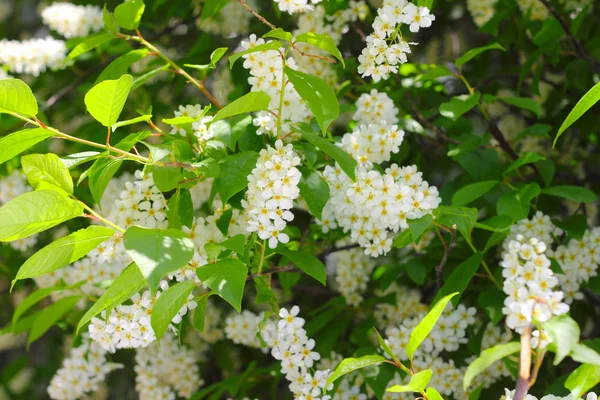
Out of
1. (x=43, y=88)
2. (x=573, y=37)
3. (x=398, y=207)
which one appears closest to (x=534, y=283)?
(x=398, y=207)

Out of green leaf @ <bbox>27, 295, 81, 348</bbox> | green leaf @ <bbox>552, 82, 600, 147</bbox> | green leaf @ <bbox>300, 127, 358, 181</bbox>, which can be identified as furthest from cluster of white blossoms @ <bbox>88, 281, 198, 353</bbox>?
green leaf @ <bbox>552, 82, 600, 147</bbox>

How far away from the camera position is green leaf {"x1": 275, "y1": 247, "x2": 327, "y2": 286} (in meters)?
1.42

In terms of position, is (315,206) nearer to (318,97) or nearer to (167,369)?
(318,97)

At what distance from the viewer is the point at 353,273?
2178mm

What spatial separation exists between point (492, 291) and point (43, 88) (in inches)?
79.5

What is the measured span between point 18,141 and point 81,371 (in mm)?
1029

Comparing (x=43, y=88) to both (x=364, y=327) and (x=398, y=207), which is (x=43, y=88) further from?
(x=398, y=207)

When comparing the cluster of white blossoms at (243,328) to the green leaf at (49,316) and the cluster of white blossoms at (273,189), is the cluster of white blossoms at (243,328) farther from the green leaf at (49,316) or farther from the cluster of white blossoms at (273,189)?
the cluster of white blossoms at (273,189)

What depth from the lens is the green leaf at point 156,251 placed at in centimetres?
104

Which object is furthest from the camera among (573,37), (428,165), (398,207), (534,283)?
(428,165)

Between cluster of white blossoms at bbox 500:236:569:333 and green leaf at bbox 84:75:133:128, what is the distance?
659mm

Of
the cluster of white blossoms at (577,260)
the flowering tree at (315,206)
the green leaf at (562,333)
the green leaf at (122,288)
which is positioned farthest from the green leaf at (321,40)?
the cluster of white blossoms at (577,260)

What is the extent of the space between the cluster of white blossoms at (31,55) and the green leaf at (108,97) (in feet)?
4.16

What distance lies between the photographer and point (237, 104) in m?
1.30
